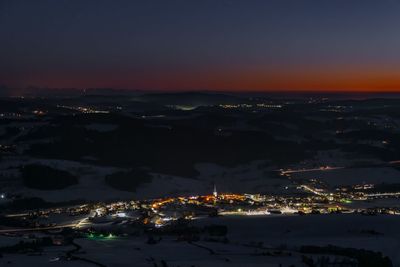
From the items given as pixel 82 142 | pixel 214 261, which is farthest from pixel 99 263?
pixel 82 142

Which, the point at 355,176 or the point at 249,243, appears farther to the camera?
the point at 355,176

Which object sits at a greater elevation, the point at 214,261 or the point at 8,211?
the point at 214,261

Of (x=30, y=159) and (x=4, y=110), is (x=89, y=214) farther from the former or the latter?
(x=4, y=110)

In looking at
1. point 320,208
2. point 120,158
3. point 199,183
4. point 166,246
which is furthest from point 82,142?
point 166,246

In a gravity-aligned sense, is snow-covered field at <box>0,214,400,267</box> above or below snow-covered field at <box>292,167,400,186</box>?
above

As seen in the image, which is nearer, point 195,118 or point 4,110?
point 195,118

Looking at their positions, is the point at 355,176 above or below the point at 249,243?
below

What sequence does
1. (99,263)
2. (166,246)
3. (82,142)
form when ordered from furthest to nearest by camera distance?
(82,142) < (166,246) < (99,263)

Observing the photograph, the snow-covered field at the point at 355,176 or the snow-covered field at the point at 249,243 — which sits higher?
the snow-covered field at the point at 249,243

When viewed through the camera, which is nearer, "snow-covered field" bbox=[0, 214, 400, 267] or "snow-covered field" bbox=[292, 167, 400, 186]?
"snow-covered field" bbox=[0, 214, 400, 267]

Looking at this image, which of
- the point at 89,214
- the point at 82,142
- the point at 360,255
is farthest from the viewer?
the point at 82,142

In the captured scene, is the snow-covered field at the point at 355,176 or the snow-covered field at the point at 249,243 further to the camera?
the snow-covered field at the point at 355,176
